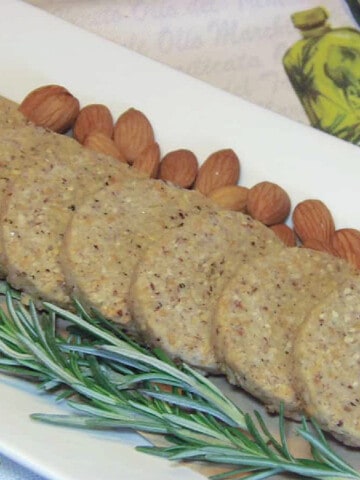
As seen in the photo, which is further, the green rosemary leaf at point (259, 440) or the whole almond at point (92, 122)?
the whole almond at point (92, 122)

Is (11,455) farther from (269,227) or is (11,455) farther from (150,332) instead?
(269,227)

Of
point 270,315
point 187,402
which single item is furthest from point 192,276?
point 187,402

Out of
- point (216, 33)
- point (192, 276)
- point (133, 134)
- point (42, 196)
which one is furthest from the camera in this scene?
point (216, 33)

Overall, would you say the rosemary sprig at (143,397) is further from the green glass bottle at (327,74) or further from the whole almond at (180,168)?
the green glass bottle at (327,74)

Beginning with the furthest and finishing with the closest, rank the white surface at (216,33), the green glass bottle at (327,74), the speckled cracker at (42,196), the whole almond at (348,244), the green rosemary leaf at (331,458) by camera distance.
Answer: the white surface at (216,33), the green glass bottle at (327,74), the whole almond at (348,244), the speckled cracker at (42,196), the green rosemary leaf at (331,458)

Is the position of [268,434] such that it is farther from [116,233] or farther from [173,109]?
[173,109]

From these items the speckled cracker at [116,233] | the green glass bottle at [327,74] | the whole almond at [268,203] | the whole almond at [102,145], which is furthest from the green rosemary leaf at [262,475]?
the green glass bottle at [327,74]

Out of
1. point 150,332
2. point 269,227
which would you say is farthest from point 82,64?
point 150,332
